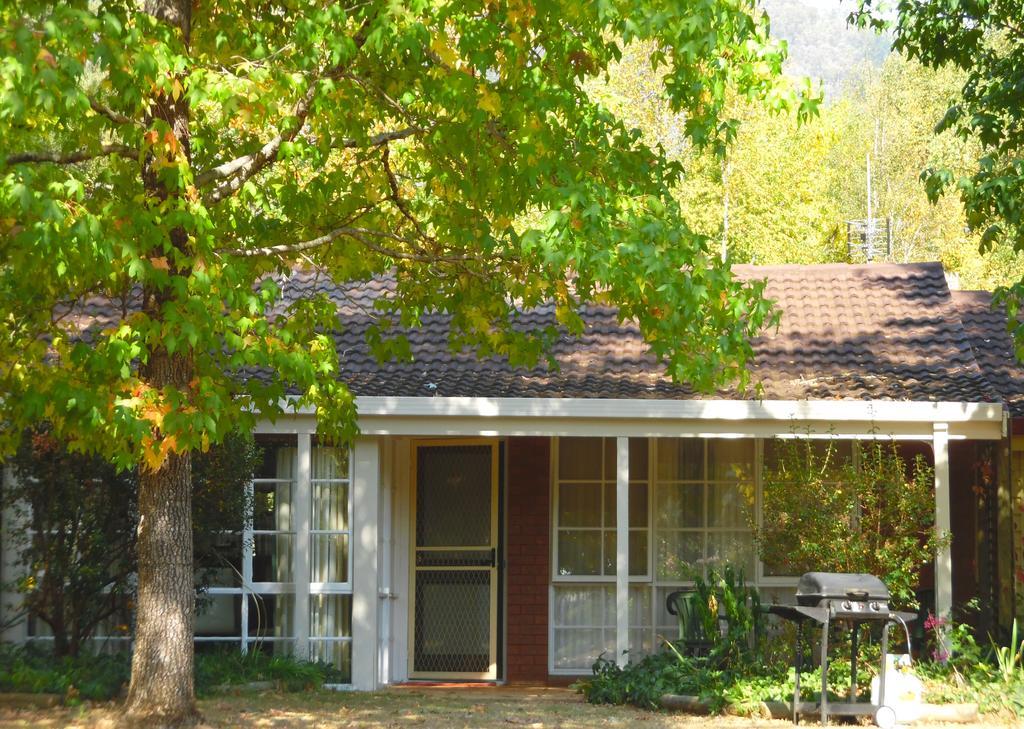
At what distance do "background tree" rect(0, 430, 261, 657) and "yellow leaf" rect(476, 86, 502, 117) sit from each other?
4.11 metres

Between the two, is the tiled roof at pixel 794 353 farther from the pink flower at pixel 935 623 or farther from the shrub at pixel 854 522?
the pink flower at pixel 935 623

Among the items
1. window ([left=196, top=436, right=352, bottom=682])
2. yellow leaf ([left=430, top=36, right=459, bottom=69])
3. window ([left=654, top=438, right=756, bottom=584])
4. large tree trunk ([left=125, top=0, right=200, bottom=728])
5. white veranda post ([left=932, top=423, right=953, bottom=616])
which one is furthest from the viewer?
window ([left=654, top=438, right=756, bottom=584])

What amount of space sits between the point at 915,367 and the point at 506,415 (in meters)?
4.14

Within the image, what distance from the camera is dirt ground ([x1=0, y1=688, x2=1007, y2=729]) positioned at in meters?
9.53

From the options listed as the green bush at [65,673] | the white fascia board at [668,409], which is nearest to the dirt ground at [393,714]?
the green bush at [65,673]

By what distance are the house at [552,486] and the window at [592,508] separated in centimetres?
2

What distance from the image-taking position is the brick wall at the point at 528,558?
44.4 feet

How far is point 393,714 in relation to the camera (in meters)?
10.4

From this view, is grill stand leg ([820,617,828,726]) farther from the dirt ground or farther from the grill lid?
the dirt ground

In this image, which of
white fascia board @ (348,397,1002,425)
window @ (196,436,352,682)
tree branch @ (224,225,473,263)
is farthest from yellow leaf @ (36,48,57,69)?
window @ (196,436,352,682)

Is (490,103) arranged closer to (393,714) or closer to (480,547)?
(393,714)

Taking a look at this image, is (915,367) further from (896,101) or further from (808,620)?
(896,101)

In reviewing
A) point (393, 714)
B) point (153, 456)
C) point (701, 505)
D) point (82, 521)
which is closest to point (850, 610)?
point (393, 714)

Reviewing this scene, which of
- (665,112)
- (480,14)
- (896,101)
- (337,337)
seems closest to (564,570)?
(337,337)
